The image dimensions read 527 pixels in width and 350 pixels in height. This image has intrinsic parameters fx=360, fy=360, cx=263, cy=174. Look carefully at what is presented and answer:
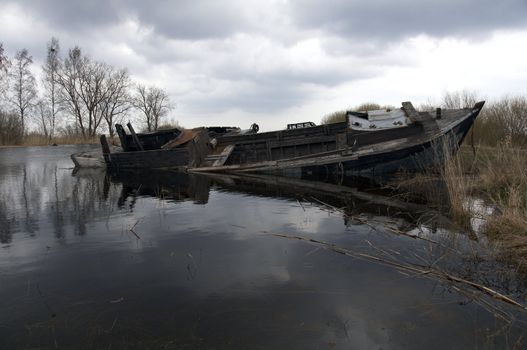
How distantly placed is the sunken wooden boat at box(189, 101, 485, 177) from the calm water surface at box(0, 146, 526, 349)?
240 inches

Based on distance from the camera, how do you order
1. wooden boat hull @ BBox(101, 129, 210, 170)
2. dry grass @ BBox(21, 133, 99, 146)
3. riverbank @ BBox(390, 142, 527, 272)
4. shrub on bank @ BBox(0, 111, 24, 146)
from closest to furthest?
riverbank @ BBox(390, 142, 527, 272) → wooden boat hull @ BBox(101, 129, 210, 170) → shrub on bank @ BBox(0, 111, 24, 146) → dry grass @ BBox(21, 133, 99, 146)

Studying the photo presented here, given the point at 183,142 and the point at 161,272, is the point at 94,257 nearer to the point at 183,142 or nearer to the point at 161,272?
the point at 161,272

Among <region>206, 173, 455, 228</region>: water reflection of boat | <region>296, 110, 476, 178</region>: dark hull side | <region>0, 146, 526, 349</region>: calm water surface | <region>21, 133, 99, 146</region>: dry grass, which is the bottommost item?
<region>0, 146, 526, 349</region>: calm water surface

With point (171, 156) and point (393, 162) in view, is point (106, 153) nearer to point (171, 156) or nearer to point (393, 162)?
point (171, 156)

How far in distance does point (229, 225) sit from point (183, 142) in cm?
1201

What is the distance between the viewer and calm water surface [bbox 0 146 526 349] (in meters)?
3.36

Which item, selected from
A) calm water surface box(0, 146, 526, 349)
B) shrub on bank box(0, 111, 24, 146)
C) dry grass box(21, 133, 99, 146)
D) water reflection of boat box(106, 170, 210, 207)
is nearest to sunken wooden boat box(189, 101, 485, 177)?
water reflection of boat box(106, 170, 210, 207)

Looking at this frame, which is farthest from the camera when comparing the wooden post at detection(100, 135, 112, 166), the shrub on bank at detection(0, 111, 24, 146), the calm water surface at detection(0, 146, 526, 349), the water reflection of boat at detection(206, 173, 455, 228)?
the shrub on bank at detection(0, 111, 24, 146)

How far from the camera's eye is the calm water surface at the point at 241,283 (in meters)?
3.36

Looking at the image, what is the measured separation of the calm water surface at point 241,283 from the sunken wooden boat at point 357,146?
610 centimetres

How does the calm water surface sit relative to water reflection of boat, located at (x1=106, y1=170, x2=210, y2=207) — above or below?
below

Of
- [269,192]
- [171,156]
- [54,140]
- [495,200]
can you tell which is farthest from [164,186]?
[54,140]

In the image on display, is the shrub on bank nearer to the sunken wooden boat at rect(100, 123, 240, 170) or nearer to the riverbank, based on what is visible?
the sunken wooden boat at rect(100, 123, 240, 170)

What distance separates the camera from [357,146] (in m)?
15.0
